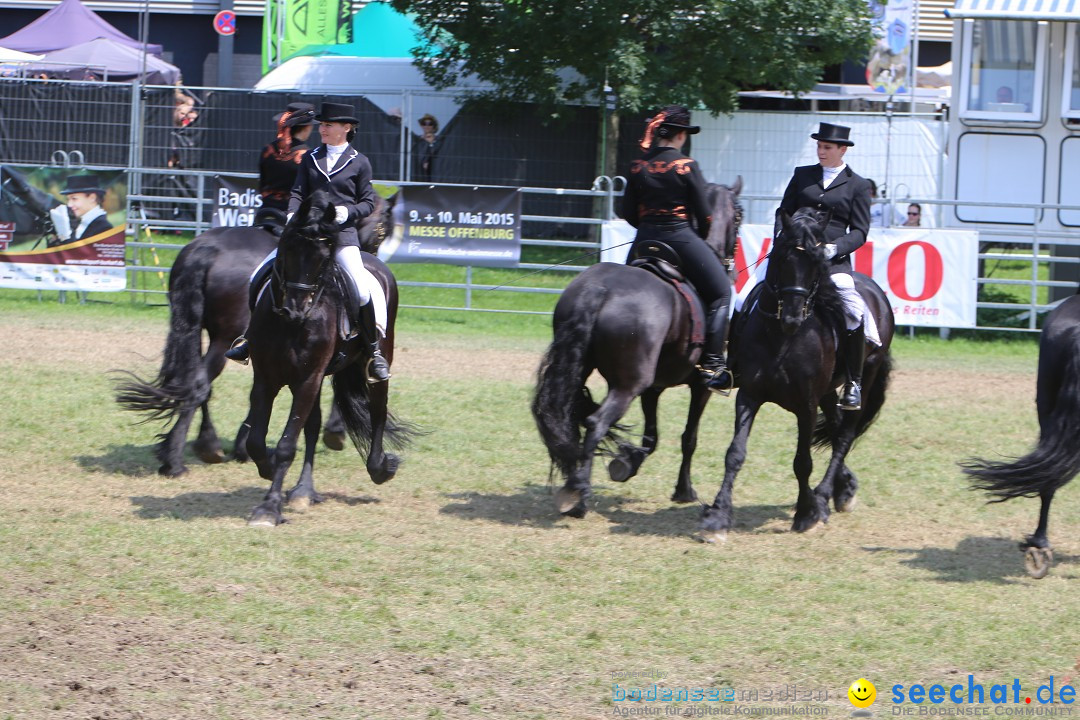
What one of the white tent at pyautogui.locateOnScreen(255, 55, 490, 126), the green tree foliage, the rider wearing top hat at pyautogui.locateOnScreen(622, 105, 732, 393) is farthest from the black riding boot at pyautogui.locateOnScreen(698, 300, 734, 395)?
the white tent at pyautogui.locateOnScreen(255, 55, 490, 126)

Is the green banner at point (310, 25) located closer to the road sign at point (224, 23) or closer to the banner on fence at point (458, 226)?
the road sign at point (224, 23)

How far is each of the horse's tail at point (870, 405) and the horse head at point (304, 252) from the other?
11.9 feet

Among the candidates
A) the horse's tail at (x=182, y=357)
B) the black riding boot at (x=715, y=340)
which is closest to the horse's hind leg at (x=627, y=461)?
the black riding boot at (x=715, y=340)

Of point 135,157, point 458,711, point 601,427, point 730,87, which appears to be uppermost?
point 730,87

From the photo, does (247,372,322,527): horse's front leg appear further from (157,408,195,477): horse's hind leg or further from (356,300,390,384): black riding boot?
(157,408,195,477): horse's hind leg

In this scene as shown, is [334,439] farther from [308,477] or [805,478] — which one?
[805,478]

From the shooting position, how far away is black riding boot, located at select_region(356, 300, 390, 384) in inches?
333

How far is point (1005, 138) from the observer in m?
18.4

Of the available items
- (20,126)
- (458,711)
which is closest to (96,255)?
(20,126)

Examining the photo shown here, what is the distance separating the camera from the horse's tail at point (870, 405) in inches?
360

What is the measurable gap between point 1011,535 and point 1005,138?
11.4 m

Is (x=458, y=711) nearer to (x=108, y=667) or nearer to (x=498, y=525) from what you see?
(x=108, y=667)

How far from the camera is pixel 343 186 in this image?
822cm

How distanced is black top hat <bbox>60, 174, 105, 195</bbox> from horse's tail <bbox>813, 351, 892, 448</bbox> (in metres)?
11.8
